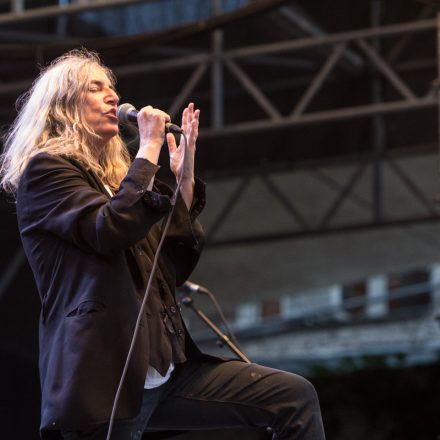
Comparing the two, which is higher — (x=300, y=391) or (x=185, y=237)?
(x=185, y=237)

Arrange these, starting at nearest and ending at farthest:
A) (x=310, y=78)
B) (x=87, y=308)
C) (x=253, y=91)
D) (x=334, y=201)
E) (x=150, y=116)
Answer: (x=87, y=308), (x=150, y=116), (x=253, y=91), (x=310, y=78), (x=334, y=201)

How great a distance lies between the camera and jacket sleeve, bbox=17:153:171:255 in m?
2.28

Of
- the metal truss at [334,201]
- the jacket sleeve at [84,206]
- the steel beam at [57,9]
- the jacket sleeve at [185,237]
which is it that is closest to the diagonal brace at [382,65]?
the metal truss at [334,201]

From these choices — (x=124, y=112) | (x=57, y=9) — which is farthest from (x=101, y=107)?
(x=57, y=9)

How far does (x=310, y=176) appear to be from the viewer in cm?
916

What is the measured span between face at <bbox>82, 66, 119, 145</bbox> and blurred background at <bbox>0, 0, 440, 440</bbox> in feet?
12.1

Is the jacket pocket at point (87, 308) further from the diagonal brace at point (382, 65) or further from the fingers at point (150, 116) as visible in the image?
the diagonal brace at point (382, 65)

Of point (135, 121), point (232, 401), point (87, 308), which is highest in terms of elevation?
point (135, 121)

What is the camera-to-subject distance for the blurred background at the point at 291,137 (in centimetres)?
722

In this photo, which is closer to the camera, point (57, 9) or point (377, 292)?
point (57, 9)

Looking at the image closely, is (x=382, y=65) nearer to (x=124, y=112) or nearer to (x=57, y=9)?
(x=57, y=9)

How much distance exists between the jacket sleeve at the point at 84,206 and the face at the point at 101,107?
6.6 inches

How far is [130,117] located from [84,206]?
0.27m

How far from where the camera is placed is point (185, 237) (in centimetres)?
261
